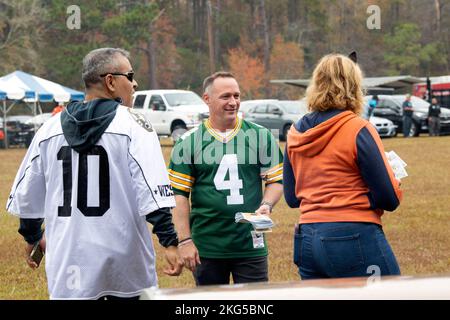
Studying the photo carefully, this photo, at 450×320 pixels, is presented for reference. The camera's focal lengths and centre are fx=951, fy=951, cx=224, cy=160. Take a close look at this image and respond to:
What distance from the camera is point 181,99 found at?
35688 mm

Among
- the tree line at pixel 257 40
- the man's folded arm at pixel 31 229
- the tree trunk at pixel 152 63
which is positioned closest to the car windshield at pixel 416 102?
the tree line at pixel 257 40

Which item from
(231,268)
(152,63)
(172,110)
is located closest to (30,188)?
(231,268)

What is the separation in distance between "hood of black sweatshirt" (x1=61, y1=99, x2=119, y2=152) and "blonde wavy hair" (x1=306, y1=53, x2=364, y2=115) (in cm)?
100

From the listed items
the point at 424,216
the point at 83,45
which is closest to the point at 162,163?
the point at 424,216

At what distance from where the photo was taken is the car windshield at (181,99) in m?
35.3

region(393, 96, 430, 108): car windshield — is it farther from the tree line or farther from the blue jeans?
the blue jeans

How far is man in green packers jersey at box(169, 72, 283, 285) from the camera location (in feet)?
18.1

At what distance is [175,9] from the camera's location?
82938 millimetres

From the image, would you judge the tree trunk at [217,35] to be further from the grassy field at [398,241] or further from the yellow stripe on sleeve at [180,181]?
the yellow stripe on sleeve at [180,181]

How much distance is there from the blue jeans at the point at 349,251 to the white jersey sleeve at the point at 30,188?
134 cm

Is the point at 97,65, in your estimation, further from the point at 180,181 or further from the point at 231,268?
the point at 231,268

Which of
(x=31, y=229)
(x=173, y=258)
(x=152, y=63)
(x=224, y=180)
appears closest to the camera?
(x=173, y=258)

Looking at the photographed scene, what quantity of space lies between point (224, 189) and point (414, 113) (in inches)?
1260

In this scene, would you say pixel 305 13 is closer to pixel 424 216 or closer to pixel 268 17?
pixel 268 17
